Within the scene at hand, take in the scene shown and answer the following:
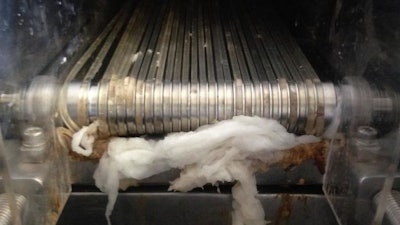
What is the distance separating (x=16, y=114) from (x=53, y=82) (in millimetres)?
120

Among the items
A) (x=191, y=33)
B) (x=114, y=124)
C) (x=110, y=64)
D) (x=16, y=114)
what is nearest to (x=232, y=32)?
(x=191, y=33)

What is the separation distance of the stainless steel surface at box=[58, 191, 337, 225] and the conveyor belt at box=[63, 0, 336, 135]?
0.12m

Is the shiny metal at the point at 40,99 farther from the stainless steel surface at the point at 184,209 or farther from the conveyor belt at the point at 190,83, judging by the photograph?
the stainless steel surface at the point at 184,209

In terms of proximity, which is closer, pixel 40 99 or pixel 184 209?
pixel 40 99

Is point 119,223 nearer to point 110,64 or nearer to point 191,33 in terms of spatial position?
point 110,64

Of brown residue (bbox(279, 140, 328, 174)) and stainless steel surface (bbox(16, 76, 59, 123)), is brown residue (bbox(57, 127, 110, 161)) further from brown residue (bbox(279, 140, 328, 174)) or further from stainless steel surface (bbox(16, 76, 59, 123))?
brown residue (bbox(279, 140, 328, 174))

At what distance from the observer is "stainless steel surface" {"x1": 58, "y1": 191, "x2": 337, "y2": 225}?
0.70 meters

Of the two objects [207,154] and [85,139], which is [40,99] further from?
[207,154]

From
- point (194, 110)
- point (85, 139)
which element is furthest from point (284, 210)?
point (85, 139)

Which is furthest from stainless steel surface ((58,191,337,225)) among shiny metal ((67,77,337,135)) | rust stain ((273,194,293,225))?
shiny metal ((67,77,337,135))

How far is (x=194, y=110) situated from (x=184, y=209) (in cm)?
18

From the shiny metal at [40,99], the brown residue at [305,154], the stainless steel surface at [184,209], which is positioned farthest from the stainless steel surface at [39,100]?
the brown residue at [305,154]

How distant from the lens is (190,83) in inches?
27.3

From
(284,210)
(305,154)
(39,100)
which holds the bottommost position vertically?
(284,210)
